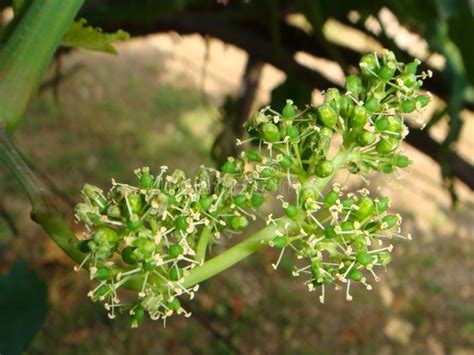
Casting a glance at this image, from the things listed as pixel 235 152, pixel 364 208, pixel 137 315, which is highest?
pixel 364 208

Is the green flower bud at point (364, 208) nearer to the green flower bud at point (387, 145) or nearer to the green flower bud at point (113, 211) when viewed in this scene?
the green flower bud at point (387, 145)

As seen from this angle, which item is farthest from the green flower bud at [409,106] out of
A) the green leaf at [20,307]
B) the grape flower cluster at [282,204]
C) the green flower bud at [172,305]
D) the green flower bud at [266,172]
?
the green leaf at [20,307]

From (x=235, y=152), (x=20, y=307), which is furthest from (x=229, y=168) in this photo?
(x=235, y=152)

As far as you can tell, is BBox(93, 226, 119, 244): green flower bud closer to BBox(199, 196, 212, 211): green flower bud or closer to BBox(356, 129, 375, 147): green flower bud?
BBox(199, 196, 212, 211): green flower bud

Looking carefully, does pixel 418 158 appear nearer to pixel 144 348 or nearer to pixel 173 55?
pixel 173 55

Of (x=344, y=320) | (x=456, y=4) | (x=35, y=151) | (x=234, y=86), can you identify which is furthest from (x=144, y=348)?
(x=234, y=86)

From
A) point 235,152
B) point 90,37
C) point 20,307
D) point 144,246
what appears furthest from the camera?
point 235,152

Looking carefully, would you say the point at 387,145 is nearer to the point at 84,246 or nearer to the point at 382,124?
the point at 382,124
